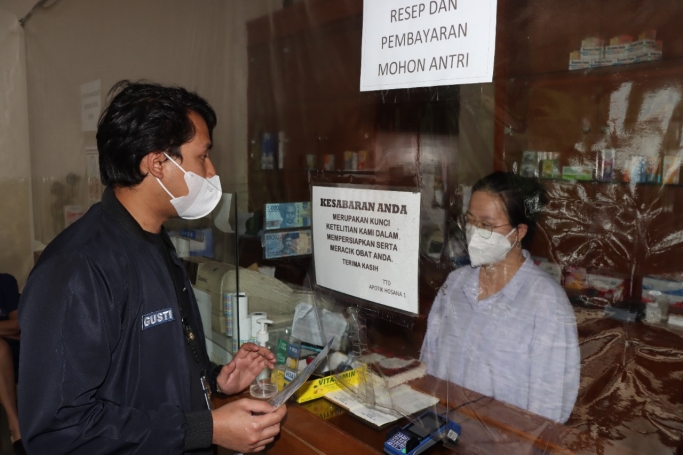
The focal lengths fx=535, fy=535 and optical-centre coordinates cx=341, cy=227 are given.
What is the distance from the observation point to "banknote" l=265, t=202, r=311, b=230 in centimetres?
158

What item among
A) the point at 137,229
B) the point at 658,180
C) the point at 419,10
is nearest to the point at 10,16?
the point at 137,229

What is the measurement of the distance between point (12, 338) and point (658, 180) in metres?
3.31

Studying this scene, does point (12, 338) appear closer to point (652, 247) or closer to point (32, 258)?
point (32, 258)

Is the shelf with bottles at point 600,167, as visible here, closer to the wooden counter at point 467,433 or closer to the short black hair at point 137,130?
the wooden counter at point 467,433

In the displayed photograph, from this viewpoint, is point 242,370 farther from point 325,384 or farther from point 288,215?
point 288,215

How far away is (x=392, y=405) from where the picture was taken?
1.26 meters

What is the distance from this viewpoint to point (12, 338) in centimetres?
304

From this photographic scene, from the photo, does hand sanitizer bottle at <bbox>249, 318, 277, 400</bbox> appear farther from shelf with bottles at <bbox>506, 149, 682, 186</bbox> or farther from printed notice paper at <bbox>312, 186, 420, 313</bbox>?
shelf with bottles at <bbox>506, 149, 682, 186</bbox>

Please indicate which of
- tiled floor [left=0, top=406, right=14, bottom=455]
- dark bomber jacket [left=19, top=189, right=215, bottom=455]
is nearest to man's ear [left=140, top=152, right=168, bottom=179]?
dark bomber jacket [left=19, top=189, right=215, bottom=455]

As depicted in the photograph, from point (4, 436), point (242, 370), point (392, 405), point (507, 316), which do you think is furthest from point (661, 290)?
point (4, 436)

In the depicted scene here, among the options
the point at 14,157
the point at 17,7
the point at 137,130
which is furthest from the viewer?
the point at 14,157

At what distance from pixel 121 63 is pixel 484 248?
228 centimetres

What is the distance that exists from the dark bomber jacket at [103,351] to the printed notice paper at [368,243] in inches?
17.9


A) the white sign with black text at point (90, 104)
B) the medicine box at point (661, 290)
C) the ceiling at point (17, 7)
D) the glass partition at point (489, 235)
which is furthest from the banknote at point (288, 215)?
the ceiling at point (17, 7)
